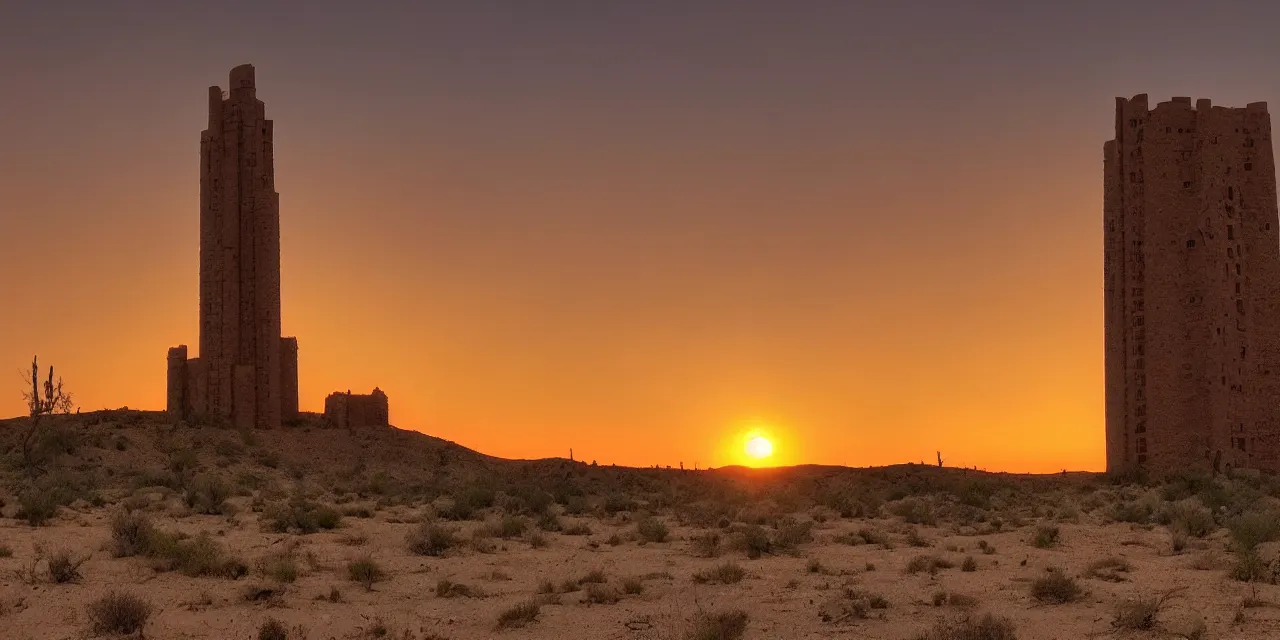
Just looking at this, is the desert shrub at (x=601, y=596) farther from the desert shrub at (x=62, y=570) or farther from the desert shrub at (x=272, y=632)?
the desert shrub at (x=62, y=570)

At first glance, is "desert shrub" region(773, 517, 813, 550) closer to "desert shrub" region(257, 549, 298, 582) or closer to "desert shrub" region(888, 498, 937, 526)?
"desert shrub" region(888, 498, 937, 526)

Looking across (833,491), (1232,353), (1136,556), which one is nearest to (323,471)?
(833,491)

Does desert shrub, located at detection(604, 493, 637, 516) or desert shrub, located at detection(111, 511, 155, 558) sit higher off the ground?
desert shrub, located at detection(111, 511, 155, 558)

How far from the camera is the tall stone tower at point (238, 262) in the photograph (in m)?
48.3

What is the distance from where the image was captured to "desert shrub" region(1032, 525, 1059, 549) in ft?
81.2

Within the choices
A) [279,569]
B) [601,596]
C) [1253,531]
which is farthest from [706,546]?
[1253,531]

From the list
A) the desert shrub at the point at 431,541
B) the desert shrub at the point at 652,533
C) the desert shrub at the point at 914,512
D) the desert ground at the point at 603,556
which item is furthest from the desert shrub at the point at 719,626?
the desert shrub at the point at 914,512

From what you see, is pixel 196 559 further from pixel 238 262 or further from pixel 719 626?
pixel 238 262

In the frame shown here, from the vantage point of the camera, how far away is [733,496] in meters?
38.1

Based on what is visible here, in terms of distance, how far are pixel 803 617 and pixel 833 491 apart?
22.6 meters

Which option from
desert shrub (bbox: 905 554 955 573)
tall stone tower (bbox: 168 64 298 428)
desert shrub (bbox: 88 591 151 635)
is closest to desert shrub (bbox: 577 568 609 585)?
desert shrub (bbox: 905 554 955 573)

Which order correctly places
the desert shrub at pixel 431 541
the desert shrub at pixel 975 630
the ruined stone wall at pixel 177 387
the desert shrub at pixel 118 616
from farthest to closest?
the ruined stone wall at pixel 177 387
the desert shrub at pixel 431 541
the desert shrub at pixel 118 616
the desert shrub at pixel 975 630

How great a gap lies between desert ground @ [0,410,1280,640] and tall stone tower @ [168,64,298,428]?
23.6 ft

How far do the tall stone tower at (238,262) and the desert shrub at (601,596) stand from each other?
32280mm
